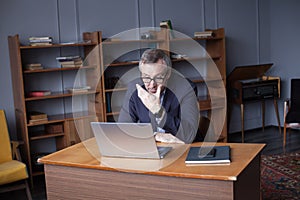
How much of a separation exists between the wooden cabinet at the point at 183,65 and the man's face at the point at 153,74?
2413 mm

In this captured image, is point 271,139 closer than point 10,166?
No

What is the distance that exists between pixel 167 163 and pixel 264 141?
4.33m

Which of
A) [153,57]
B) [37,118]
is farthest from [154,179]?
[37,118]

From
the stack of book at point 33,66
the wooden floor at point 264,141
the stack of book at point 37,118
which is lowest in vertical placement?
the wooden floor at point 264,141

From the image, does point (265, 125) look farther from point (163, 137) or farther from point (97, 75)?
point (163, 137)

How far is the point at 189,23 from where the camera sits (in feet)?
21.2

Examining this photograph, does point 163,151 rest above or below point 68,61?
below

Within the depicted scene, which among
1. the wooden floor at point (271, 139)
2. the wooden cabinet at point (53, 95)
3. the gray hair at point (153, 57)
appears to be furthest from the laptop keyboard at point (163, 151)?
the wooden floor at point (271, 139)

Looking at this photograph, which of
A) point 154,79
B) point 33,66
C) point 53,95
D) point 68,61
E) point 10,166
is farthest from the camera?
point 68,61

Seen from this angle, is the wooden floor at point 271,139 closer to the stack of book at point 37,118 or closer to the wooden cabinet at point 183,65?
the wooden cabinet at point 183,65

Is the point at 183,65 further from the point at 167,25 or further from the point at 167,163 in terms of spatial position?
the point at 167,163

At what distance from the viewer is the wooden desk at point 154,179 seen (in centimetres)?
218

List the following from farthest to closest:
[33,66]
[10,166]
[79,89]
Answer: [79,89] < [33,66] < [10,166]

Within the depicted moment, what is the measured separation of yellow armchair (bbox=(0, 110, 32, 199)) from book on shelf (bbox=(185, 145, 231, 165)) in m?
2.12
